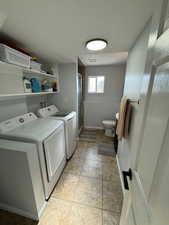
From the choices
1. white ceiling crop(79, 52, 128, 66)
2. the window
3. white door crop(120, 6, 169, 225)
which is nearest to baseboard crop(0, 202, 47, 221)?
white door crop(120, 6, 169, 225)

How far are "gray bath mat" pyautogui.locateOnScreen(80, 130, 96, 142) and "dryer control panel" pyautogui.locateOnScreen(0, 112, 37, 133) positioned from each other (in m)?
1.75

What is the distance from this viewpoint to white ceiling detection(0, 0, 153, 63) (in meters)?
0.77

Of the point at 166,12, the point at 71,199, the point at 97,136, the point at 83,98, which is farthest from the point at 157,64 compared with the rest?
the point at 83,98

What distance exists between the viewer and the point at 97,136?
323cm

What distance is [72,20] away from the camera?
94 cm

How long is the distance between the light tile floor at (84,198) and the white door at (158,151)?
3.46 ft

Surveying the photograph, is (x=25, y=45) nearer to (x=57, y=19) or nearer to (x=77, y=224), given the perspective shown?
(x=57, y=19)

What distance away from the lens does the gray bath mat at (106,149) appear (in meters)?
2.40

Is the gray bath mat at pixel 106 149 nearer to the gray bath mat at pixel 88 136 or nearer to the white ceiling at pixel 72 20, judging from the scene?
the gray bath mat at pixel 88 136

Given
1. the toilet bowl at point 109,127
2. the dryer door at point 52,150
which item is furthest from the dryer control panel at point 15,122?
the toilet bowl at point 109,127

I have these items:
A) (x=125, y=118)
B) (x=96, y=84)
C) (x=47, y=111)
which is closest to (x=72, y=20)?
(x=125, y=118)

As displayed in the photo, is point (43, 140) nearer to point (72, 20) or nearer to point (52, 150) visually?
point (52, 150)

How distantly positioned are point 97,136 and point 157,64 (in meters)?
2.97

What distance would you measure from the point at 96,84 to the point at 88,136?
1.93 m
